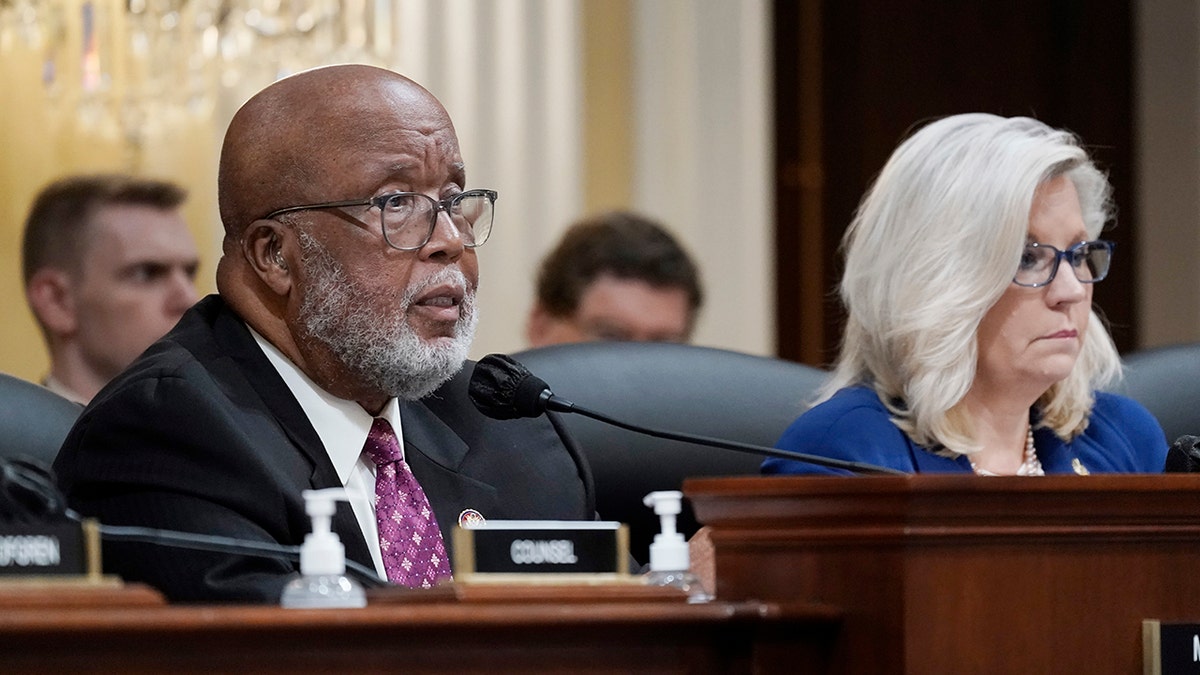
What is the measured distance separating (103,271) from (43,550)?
2.36 m

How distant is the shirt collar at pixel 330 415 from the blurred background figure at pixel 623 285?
1443 millimetres

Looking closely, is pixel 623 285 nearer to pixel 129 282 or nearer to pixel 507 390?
pixel 129 282

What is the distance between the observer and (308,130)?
77.5 inches

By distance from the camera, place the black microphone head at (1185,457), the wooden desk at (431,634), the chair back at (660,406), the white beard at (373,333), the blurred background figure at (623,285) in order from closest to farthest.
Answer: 1. the wooden desk at (431,634)
2. the black microphone head at (1185,457)
3. the white beard at (373,333)
4. the chair back at (660,406)
5. the blurred background figure at (623,285)

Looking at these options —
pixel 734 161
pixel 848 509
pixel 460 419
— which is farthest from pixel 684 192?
pixel 848 509

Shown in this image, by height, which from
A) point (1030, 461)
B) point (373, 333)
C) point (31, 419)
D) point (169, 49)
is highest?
point (169, 49)

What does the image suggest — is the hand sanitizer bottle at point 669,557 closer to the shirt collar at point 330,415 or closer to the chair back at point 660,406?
the shirt collar at point 330,415

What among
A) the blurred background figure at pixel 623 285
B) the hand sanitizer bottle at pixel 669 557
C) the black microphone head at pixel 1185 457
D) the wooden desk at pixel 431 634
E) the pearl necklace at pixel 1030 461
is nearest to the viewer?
the wooden desk at pixel 431 634

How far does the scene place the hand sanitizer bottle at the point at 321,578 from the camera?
1.13m

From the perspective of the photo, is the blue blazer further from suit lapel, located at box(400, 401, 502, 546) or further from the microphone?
the microphone

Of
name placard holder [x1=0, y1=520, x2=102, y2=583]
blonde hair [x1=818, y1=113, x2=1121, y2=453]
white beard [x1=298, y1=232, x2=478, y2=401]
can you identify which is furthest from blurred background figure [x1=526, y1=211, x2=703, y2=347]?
name placard holder [x1=0, y1=520, x2=102, y2=583]

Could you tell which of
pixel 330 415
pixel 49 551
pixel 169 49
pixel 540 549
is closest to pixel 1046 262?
pixel 330 415

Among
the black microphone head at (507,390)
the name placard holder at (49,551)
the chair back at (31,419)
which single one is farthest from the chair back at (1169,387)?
the name placard holder at (49,551)

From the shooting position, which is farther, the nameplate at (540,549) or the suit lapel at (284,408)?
the suit lapel at (284,408)
